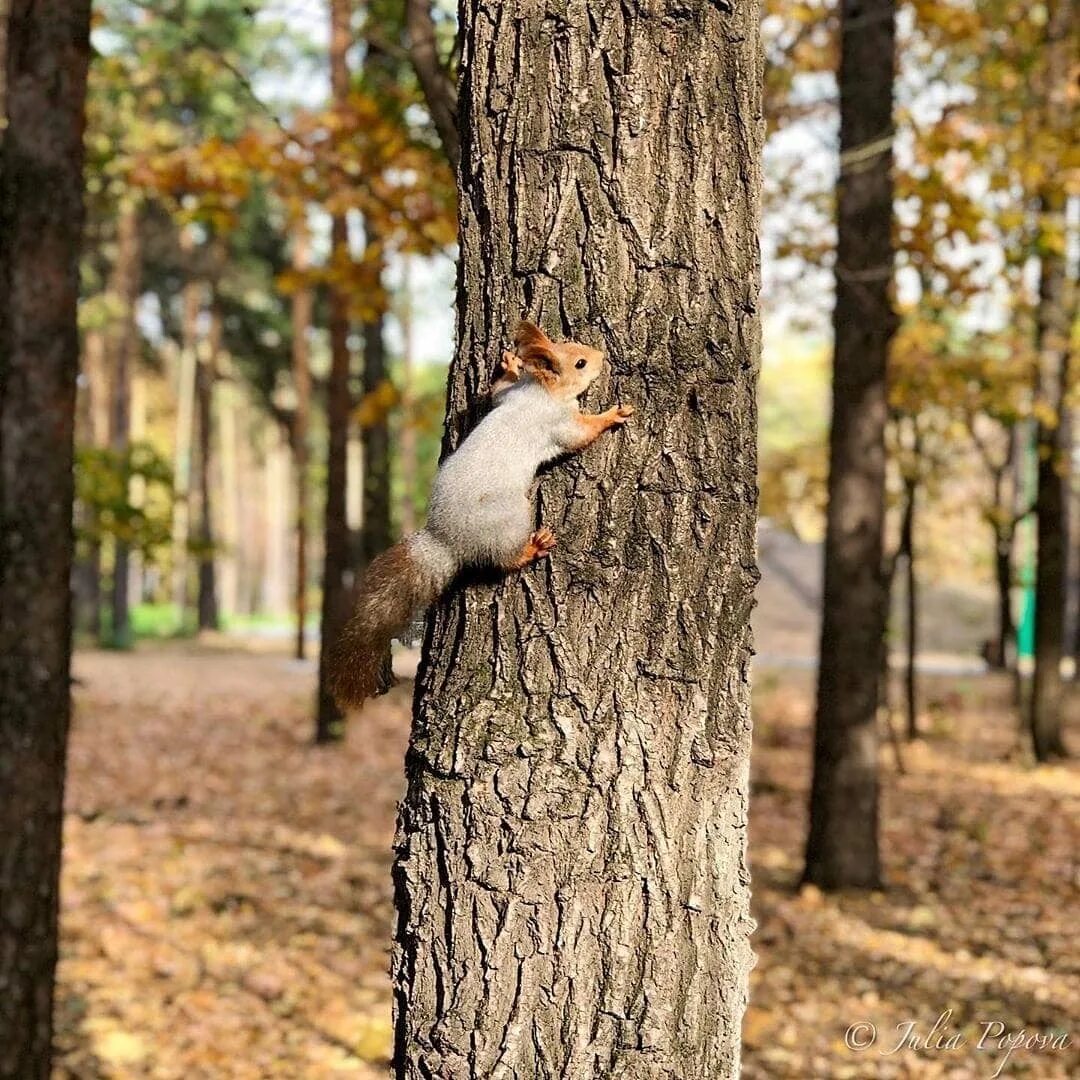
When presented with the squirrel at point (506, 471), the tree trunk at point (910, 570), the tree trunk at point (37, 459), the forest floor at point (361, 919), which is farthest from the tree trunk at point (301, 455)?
the squirrel at point (506, 471)

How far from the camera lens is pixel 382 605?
222 cm

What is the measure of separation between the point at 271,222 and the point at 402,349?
19.7 feet

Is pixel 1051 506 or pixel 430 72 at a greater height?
pixel 430 72

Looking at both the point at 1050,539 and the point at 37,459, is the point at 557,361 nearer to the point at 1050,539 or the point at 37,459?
the point at 37,459

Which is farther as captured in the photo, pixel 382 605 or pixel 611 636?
pixel 382 605

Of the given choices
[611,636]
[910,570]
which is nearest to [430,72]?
[611,636]

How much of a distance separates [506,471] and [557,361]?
8.4 inches

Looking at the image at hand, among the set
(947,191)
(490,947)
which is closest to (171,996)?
(490,947)

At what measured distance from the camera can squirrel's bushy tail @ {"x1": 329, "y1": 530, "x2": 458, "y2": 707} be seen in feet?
7.17

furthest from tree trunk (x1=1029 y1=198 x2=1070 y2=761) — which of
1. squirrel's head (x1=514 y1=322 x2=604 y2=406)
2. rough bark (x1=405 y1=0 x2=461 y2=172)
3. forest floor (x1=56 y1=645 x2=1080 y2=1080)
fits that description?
squirrel's head (x1=514 y1=322 x2=604 y2=406)

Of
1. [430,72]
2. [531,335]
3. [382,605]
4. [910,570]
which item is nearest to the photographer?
[531,335]

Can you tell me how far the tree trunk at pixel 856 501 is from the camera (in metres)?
7.46

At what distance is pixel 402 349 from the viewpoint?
31703 millimetres

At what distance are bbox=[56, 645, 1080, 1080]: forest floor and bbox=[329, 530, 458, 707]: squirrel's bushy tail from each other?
329cm
